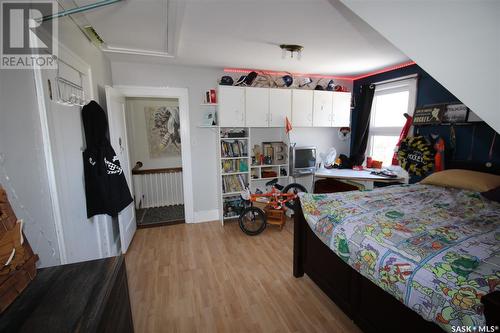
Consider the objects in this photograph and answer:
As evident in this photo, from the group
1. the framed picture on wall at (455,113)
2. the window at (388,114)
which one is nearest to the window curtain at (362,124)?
the window at (388,114)

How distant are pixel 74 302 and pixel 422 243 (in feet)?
5.85

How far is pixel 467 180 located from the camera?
7.84ft

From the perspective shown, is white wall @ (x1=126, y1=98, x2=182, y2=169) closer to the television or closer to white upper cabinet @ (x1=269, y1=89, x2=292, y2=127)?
white upper cabinet @ (x1=269, y1=89, x2=292, y2=127)

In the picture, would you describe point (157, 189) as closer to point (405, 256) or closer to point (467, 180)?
point (405, 256)

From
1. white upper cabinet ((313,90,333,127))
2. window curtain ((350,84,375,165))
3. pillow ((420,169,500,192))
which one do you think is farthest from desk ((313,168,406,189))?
white upper cabinet ((313,90,333,127))

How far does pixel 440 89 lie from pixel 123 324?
404 centimetres

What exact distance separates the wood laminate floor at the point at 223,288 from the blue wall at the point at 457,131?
8.09 feet

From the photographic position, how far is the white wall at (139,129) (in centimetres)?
420

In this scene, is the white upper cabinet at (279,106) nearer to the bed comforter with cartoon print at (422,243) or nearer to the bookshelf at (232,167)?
the bookshelf at (232,167)

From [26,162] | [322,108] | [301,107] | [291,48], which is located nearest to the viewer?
[26,162]

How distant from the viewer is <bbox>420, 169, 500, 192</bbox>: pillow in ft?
7.52

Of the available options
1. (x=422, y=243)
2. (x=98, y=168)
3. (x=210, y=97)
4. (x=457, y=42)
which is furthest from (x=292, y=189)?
(x=457, y=42)

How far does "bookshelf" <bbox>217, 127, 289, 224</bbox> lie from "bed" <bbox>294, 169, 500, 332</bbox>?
62.7 inches

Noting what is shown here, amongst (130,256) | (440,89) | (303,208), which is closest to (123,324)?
(303,208)
